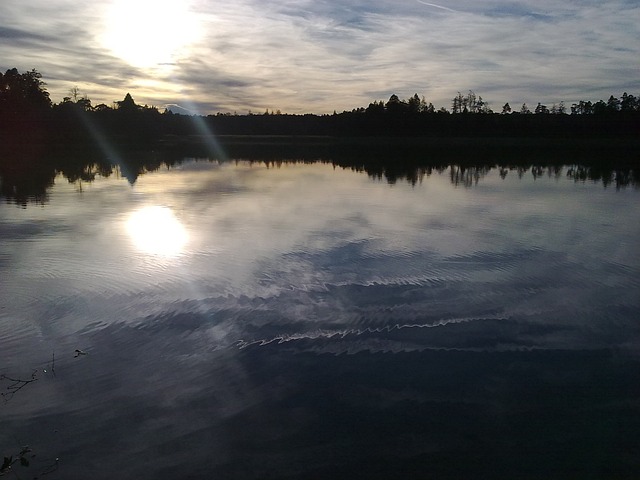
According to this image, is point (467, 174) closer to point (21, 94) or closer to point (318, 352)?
point (318, 352)

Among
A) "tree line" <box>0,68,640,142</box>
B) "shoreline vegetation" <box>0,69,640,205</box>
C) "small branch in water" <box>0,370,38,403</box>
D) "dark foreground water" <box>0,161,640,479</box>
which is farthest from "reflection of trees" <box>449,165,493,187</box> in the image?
"tree line" <box>0,68,640,142</box>

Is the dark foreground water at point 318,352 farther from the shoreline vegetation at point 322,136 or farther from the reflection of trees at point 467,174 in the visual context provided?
the shoreline vegetation at point 322,136

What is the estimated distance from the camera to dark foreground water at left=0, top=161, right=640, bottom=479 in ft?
16.0

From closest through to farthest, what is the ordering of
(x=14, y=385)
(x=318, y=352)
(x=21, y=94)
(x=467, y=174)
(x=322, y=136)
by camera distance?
(x=14, y=385) → (x=318, y=352) → (x=467, y=174) → (x=21, y=94) → (x=322, y=136)

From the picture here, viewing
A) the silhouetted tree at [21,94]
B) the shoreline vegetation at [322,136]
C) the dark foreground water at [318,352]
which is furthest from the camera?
the silhouetted tree at [21,94]

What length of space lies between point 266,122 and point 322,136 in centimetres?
2243

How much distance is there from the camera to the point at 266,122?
427ft

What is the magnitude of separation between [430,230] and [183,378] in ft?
31.9

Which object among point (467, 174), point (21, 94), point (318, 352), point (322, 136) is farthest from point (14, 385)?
point (322, 136)

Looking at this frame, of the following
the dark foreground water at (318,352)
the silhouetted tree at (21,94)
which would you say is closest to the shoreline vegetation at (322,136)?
the silhouetted tree at (21,94)

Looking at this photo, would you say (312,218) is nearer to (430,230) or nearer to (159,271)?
(430,230)

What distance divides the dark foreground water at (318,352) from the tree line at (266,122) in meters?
71.1

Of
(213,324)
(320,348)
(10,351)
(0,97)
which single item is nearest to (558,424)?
(320,348)

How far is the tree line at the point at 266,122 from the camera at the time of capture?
77312mm
